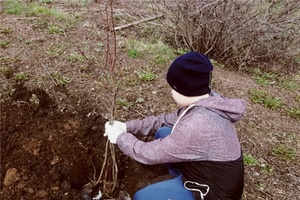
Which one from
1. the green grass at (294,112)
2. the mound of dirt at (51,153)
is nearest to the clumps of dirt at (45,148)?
the mound of dirt at (51,153)

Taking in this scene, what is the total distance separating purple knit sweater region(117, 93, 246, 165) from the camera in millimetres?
1834

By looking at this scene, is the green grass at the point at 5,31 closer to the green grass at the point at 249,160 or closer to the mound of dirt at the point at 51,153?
the mound of dirt at the point at 51,153

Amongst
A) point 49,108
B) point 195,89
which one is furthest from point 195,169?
point 49,108

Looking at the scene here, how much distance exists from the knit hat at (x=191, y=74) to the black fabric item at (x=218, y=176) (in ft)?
1.39

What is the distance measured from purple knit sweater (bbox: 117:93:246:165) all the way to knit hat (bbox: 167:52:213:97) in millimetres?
84

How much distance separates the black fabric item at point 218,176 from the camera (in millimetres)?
1901

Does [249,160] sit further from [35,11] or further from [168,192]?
[35,11]

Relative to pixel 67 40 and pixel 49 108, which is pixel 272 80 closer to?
pixel 67 40

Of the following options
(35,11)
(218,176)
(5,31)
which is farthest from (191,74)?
(35,11)

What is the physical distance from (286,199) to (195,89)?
146cm

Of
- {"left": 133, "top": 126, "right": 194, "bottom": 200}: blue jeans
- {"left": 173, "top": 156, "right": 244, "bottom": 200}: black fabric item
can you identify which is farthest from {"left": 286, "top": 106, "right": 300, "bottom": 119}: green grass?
{"left": 133, "top": 126, "right": 194, "bottom": 200}: blue jeans

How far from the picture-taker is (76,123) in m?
2.87

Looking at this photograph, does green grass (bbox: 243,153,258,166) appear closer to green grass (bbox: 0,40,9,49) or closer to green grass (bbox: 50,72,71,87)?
green grass (bbox: 50,72,71,87)

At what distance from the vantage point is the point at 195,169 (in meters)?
Answer: 1.95
